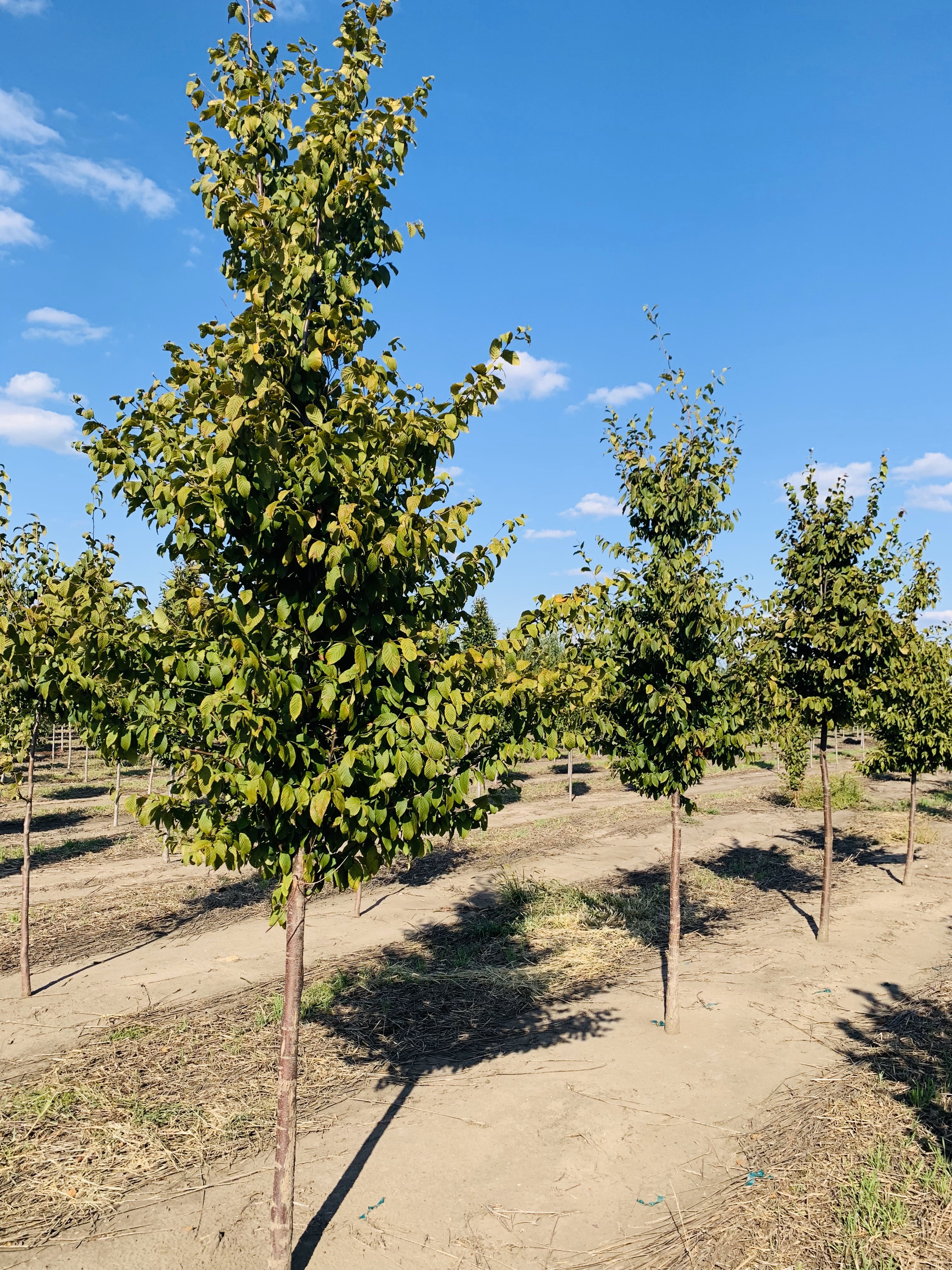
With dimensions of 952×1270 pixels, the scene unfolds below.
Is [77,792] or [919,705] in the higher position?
[919,705]

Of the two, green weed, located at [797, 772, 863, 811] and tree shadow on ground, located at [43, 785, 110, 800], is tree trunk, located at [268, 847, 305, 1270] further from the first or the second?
tree shadow on ground, located at [43, 785, 110, 800]

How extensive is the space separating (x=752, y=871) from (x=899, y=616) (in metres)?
6.63

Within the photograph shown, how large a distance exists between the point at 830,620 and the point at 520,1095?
7.98m

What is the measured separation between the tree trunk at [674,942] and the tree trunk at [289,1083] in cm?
516

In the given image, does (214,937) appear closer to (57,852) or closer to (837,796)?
(57,852)

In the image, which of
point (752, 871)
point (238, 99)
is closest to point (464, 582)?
point (238, 99)

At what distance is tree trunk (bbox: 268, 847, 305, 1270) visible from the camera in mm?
4352

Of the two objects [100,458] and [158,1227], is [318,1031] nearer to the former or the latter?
[158,1227]

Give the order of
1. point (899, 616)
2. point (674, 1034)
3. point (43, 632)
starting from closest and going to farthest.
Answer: point (43, 632)
point (674, 1034)
point (899, 616)

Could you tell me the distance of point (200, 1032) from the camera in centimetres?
873

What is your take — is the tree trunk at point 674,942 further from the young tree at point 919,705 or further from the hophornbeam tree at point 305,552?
the young tree at point 919,705

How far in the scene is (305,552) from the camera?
4062 millimetres

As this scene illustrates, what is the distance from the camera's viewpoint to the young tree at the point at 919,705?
14.9 meters

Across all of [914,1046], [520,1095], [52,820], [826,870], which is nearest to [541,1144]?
[520,1095]
